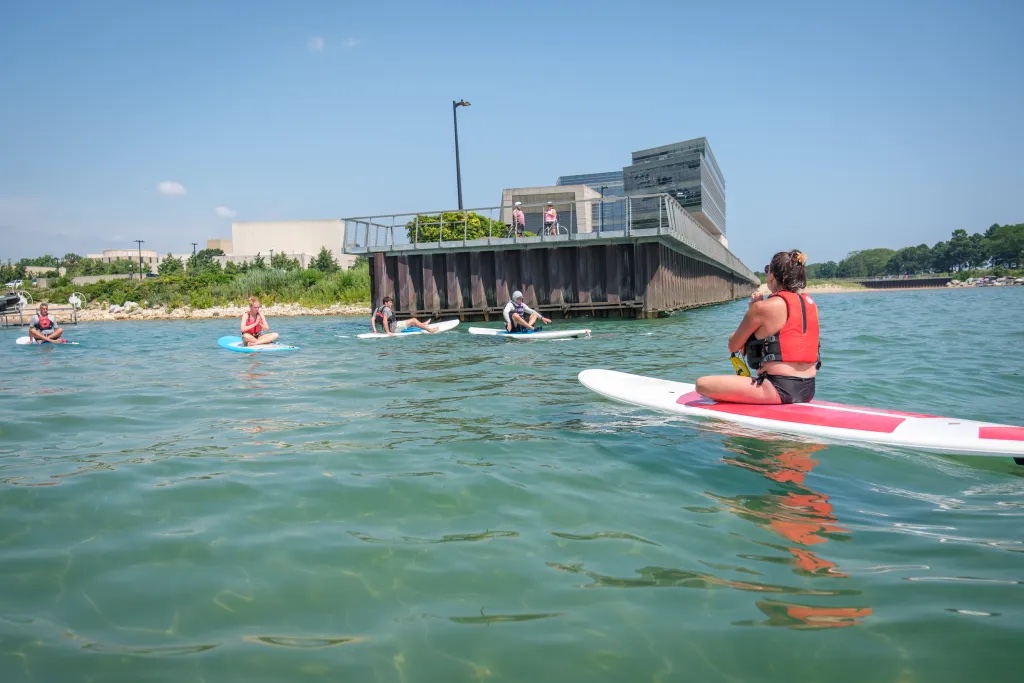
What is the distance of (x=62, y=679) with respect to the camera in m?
2.74

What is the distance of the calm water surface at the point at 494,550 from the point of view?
2832 mm

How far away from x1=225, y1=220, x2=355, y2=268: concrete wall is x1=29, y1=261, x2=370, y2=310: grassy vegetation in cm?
2538

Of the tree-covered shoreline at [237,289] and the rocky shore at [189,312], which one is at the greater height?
the tree-covered shoreline at [237,289]

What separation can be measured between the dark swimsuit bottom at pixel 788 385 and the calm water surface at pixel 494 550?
59 cm

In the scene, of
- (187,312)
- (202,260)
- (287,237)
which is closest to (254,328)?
(187,312)

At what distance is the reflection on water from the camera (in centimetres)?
304

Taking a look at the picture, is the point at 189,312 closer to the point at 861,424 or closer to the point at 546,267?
the point at 546,267

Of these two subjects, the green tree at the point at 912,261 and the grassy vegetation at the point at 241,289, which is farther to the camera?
the green tree at the point at 912,261

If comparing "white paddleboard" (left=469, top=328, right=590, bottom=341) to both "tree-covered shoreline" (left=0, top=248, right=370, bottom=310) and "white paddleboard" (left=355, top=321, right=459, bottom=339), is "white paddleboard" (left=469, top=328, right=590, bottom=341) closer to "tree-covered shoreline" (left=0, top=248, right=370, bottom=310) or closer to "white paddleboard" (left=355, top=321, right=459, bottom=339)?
"white paddleboard" (left=355, top=321, right=459, bottom=339)

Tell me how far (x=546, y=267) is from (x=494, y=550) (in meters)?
20.9

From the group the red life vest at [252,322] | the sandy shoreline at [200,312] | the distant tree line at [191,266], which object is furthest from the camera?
the distant tree line at [191,266]

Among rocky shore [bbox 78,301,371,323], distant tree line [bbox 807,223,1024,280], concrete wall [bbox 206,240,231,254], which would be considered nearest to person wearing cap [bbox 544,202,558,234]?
rocky shore [bbox 78,301,371,323]

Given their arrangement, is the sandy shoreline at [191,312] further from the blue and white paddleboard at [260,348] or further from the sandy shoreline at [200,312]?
the blue and white paddleboard at [260,348]

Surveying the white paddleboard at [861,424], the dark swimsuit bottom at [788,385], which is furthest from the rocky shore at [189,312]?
the dark swimsuit bottom at [788,385]
